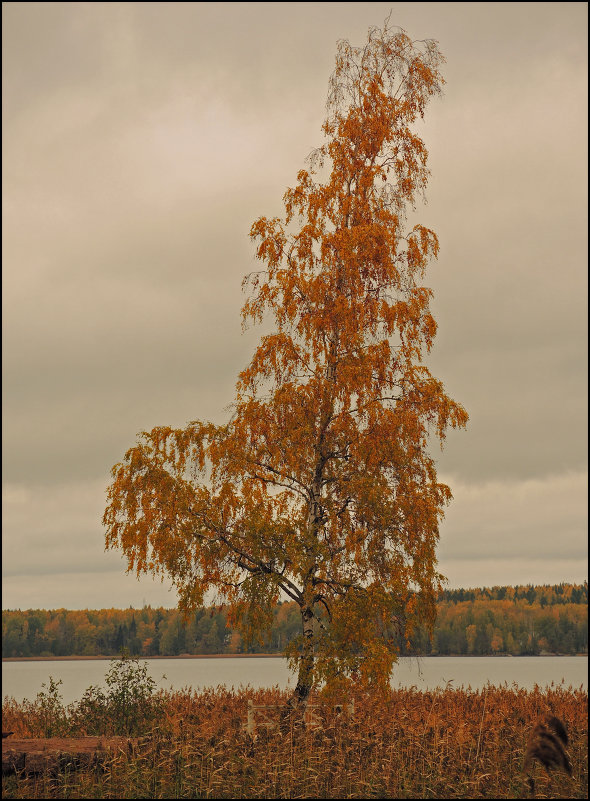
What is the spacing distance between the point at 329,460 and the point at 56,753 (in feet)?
28.0

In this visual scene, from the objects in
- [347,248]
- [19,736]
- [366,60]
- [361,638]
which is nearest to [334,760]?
[361,638]

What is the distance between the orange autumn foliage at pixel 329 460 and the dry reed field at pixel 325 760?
5.51 feet

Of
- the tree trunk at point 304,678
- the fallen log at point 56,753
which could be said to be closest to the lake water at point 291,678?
the tree trunk at point 304,678

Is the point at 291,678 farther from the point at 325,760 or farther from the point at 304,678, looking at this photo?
the point at 325,760

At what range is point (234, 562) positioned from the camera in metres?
17.9

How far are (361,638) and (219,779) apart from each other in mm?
5398

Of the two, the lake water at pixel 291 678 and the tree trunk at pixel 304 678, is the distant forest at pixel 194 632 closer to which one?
the lake water at pixel 291 678

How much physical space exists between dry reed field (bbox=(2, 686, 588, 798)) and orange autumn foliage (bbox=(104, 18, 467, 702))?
1679mm

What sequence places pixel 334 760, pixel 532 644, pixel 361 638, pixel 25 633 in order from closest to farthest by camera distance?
pixel 334 760
pixel 361 638
pixel 25 633
pixel 532 644

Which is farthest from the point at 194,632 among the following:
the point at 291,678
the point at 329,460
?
the point at 329,460

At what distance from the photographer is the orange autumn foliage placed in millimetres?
17094

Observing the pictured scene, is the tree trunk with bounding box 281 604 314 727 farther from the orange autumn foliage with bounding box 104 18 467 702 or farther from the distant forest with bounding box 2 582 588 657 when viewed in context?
the distant forest with bounding box 2 582 588 657

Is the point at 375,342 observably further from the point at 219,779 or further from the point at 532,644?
the point at 532,644

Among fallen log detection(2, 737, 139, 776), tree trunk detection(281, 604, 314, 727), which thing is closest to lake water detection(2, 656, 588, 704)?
tree trunk detection(281, 604, 314, 727)
